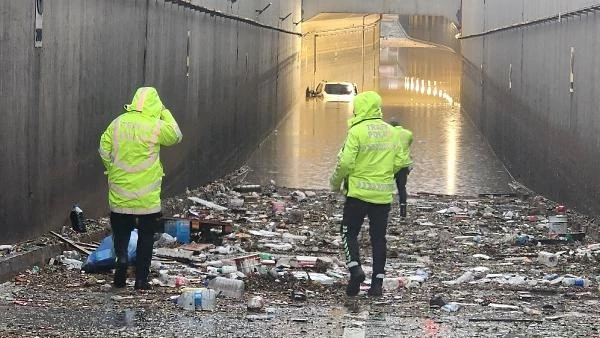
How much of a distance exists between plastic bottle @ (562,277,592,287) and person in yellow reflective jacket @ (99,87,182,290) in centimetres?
394

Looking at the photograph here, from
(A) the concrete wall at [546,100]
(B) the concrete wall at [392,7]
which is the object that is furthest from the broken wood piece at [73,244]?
(B) the concrete wall at [392,7]

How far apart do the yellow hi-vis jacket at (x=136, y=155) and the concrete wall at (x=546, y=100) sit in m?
8.05

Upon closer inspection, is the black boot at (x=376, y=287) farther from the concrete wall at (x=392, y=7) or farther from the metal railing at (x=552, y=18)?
the concrete wall at (x=392, y=7)

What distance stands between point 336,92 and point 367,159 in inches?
1759

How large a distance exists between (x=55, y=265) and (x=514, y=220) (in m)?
9.15

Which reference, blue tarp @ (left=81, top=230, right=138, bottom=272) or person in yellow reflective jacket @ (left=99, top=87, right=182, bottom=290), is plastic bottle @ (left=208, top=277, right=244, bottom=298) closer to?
person in yellow reflective jacket @ (left=99, top=87, right=182, bottom=290)

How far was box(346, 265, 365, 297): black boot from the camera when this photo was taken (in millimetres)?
10375

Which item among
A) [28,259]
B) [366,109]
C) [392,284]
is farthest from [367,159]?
[28,259]

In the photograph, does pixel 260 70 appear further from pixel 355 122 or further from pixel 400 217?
pixel 355 122

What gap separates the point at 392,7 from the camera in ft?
164

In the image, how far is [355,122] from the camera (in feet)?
34.9

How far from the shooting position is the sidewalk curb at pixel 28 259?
10398mm

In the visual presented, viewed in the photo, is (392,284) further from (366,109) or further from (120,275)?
(120,275)

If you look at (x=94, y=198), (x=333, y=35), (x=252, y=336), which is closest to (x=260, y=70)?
(x=94, y=198)
